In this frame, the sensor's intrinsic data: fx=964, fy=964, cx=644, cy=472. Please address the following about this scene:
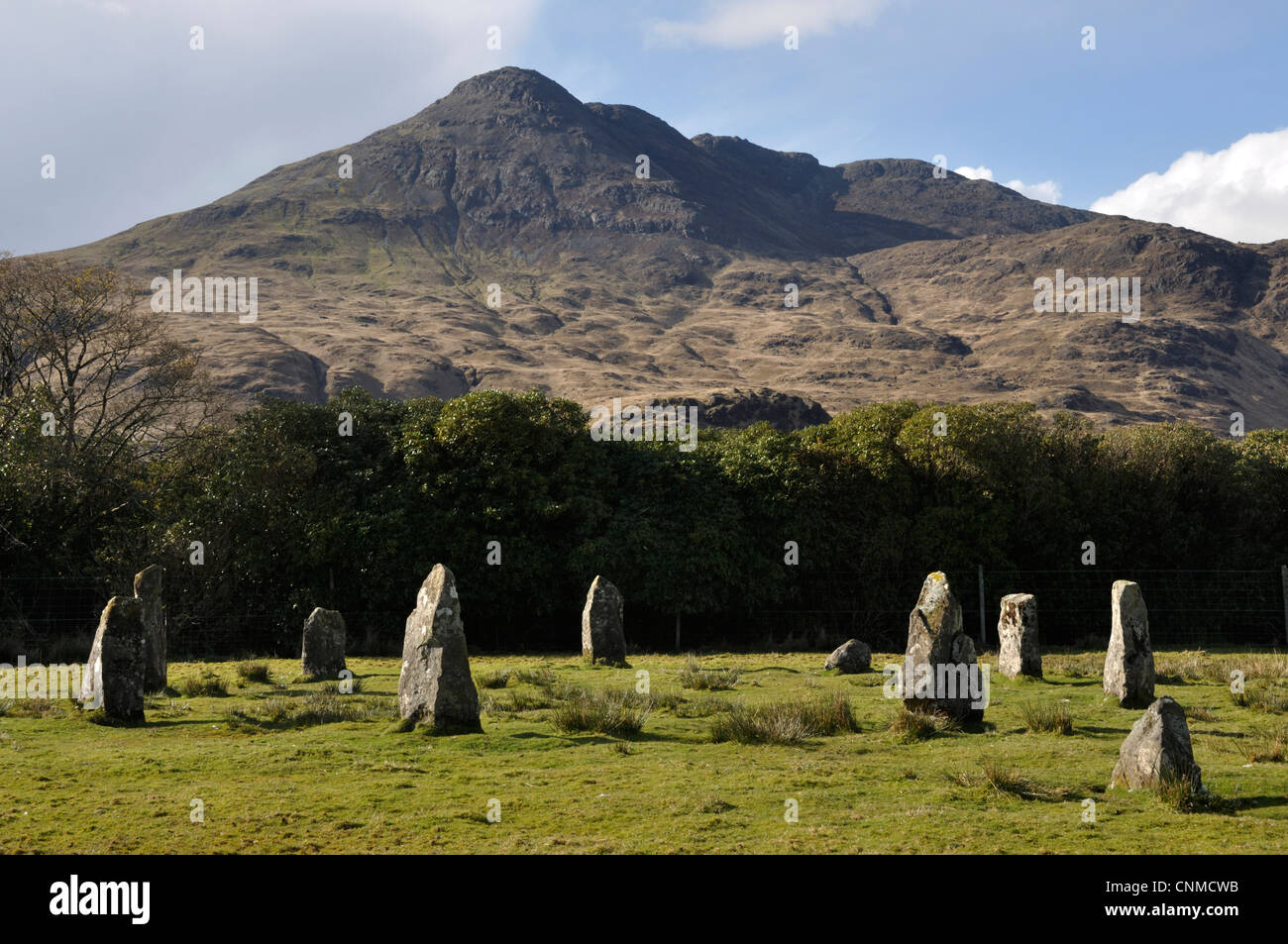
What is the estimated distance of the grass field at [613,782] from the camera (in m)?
8.06

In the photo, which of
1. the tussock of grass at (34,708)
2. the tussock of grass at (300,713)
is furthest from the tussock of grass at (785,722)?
the tussock of grass at (34,708)

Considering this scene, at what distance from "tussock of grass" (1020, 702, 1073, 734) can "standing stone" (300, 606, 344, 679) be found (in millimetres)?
12818

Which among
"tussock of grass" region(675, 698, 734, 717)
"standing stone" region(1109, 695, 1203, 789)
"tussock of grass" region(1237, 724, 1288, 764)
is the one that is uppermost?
"standing stone" region(1109, 695, 1203, 789)

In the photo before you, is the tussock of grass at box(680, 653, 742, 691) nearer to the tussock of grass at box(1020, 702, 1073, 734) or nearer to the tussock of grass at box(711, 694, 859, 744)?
the tussock of grass at box(711, 694, 859, 744)

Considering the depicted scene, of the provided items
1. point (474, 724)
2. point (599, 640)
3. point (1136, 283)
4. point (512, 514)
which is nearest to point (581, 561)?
point (512, 514)

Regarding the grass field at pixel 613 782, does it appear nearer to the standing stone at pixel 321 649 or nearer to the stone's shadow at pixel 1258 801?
the stone's shadow at pixel 1258 801

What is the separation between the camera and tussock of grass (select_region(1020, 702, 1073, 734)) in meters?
12.7

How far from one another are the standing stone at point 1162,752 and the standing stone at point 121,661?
42.1 feet

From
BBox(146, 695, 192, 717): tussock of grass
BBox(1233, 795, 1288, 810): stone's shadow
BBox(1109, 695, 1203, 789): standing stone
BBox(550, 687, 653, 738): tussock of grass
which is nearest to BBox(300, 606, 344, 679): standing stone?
BBox(146, 695, 192, 717): tussock of grass

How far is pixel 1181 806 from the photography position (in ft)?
28.5

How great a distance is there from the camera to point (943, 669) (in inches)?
524

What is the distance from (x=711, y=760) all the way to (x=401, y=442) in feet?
62.6

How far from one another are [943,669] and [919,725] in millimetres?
1023

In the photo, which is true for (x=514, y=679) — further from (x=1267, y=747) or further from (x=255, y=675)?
(x=1267, y=747)
